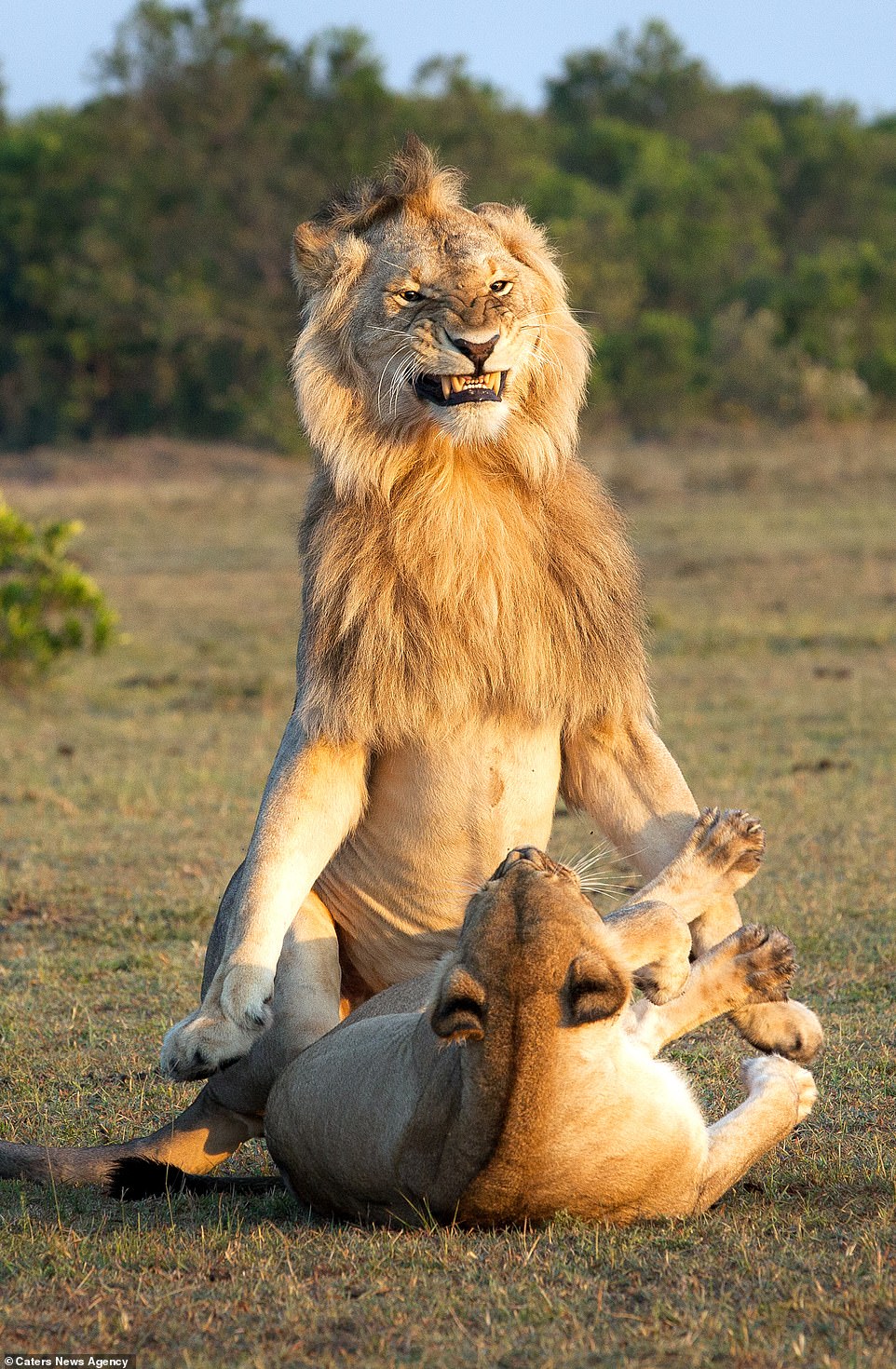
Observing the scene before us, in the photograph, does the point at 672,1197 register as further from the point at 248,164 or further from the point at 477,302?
the point at 248,164

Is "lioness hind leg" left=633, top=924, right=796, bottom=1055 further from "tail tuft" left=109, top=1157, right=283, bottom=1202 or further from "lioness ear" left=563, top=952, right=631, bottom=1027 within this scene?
"tail tuft" left=109, top=1157, right=283, bottom=1202

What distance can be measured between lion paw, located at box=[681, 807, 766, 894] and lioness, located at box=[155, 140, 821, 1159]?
0.06 metres

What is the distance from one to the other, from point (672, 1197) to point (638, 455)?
2121cm

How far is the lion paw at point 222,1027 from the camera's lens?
3.32 meters

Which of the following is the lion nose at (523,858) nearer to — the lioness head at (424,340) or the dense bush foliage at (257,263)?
the lioness head at (424,340)

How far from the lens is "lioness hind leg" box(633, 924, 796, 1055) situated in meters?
3.41

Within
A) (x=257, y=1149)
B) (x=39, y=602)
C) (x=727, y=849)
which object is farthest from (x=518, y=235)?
(x=39, y=602)

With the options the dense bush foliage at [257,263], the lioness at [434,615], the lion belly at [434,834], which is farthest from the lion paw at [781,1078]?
the dense bush foliage at [257,263]

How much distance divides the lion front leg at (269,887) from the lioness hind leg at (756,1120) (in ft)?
2.85

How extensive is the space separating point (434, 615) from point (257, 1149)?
4.12ft

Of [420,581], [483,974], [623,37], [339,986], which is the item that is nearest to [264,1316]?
[483,974]

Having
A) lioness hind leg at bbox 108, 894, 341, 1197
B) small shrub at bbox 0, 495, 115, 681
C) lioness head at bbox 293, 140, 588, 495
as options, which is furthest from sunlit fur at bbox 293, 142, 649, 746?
small shrub at bbox 0, 495, 115, 681

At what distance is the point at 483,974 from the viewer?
2951 mm

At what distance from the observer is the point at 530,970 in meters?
2.95
